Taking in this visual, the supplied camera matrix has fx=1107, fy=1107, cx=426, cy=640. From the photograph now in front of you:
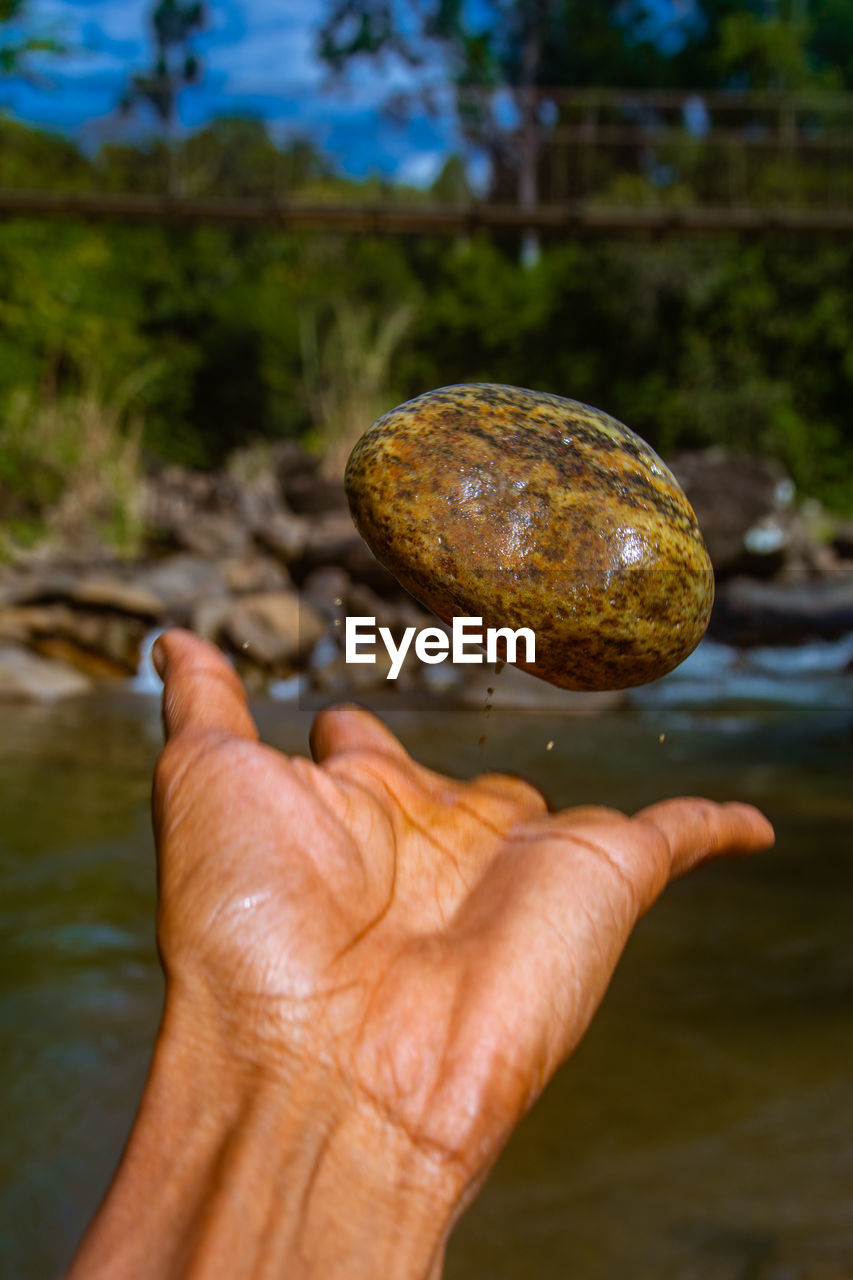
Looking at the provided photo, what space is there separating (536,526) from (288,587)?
9.26 m

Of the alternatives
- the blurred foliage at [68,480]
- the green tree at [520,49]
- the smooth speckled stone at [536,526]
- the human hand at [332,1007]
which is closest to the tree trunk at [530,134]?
the green tree at [520,49]

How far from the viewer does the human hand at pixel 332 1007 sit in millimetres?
1341

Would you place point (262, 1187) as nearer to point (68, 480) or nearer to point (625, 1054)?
point (625, 1054)

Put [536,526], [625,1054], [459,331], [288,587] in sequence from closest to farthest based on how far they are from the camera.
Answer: [536,526] < [625,1054] < [288,587] < [459,331]

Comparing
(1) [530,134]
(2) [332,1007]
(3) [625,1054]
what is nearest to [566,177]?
(1) [530,134]

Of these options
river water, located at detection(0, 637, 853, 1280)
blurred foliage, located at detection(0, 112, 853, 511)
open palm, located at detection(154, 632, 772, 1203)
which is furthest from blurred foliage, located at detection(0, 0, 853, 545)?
open palm, located at detection(154, 632, 772, 1203)

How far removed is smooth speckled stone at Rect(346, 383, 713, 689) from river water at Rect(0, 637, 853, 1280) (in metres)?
1.37

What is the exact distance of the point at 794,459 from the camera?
18.2 m

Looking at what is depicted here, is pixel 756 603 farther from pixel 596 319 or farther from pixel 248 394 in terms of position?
pixel 248 394

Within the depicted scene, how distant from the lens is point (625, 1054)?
3.30 m

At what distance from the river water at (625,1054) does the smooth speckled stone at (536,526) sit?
1.37 m

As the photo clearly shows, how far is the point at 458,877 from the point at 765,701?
25.1ft

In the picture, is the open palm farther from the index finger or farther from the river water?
the river water

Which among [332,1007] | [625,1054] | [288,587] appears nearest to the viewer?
[332,1007]
